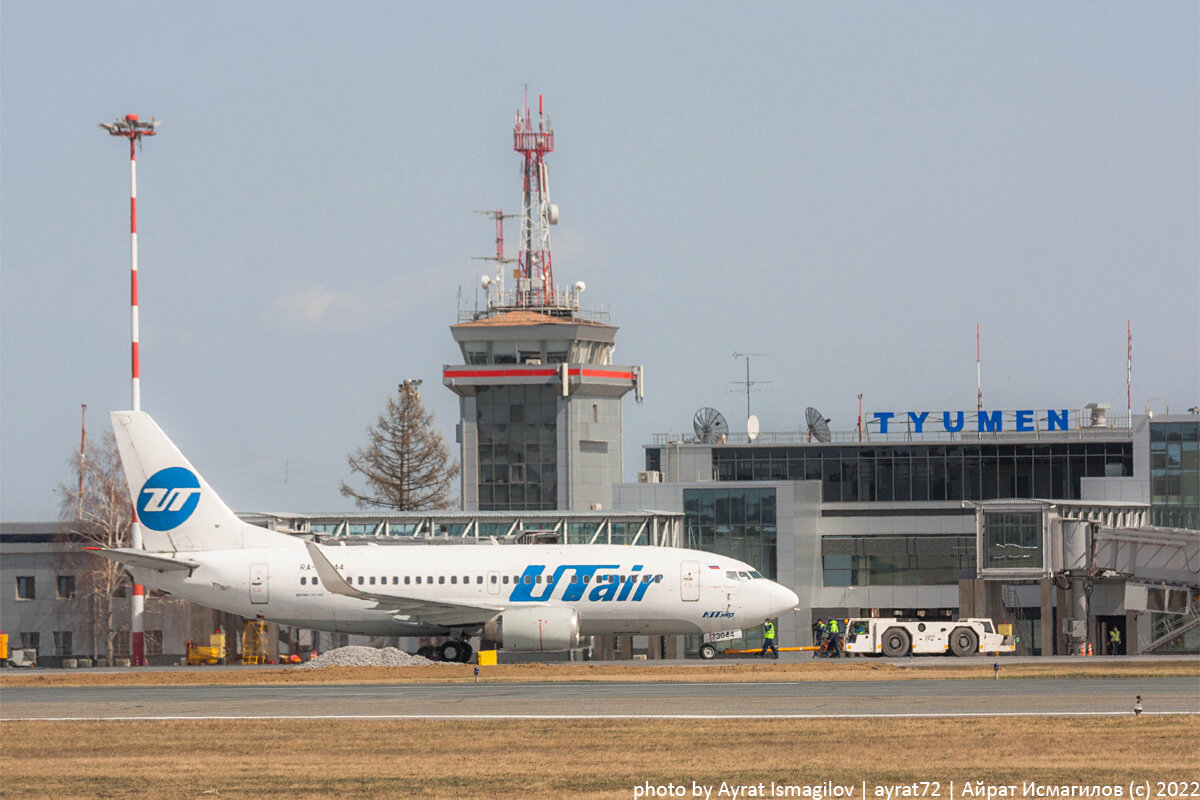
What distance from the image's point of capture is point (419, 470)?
117m

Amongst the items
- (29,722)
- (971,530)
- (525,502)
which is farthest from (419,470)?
(29,722)

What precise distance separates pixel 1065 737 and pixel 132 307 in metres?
48.0

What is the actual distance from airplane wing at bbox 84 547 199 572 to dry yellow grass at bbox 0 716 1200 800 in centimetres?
2239

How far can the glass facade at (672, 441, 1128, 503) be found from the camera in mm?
87500

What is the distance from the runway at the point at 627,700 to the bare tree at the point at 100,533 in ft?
152

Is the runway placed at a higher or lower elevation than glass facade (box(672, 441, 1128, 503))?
lower

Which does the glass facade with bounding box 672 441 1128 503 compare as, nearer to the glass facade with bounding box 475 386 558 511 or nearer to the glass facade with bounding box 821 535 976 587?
the glass facade with bounding box 821 535 976 587

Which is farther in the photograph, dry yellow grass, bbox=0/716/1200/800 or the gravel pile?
the gravel pile

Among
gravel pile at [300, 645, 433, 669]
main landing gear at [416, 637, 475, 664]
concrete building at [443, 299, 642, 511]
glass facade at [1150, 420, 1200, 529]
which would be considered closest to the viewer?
gravel pile at [300, 645, 433, 669]

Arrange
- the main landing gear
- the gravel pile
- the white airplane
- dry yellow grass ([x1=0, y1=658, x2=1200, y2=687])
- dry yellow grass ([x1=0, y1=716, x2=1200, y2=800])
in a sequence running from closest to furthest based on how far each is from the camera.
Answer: dry yellow grass ([x1=0, y1=716, x2=1200, y2=800]) < dry yellow grass ([x1=0, y1=658, x2=1200, y2=687]) < the gravel pile < the white airplane < the main landing gear

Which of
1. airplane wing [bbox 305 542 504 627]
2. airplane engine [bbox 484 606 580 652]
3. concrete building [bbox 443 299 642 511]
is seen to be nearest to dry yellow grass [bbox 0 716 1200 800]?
airplane wing [bbox 305 542 504 627]

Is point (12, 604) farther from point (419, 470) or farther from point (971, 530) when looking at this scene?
point (971, 530)

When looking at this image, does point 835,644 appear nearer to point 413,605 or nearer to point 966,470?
point 413,605

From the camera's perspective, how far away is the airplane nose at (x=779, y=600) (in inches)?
2286
